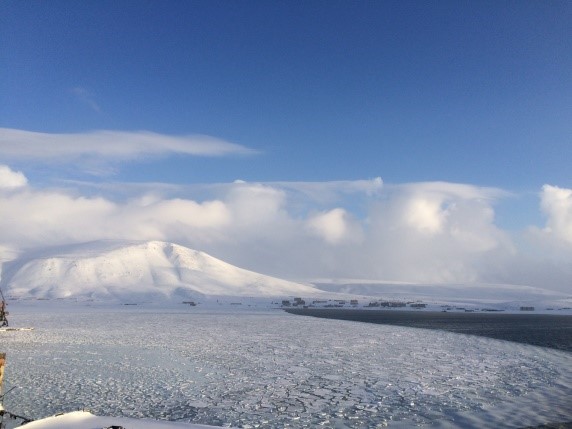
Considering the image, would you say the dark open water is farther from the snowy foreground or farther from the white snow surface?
the white snow surface

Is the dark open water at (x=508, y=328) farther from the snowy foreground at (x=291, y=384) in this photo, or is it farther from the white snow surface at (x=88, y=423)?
the white snow surface at (x=88, y=423)

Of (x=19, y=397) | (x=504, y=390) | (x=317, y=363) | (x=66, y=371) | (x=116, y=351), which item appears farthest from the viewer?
(x=116, y=351)

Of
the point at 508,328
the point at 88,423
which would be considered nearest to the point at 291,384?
the point at 88,423

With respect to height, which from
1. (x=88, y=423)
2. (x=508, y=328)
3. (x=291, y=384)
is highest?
(x=508, y=328)

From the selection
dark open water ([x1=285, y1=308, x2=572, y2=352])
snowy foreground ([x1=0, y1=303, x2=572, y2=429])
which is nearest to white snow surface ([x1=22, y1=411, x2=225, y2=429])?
snowy foreground ([x1=0, y1=303, x2=572, y2=429])

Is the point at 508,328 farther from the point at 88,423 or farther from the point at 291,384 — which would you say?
the point at 88,423

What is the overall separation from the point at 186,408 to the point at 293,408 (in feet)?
15.2

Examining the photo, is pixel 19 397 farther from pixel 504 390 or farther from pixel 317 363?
pixel 504 390

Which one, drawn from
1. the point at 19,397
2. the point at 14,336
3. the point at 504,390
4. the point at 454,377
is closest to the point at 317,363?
the point at 454,377

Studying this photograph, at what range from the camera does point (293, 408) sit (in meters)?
21.1

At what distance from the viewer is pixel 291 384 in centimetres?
2662

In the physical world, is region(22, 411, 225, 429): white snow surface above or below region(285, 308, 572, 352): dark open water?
below

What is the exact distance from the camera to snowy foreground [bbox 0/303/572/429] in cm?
1994

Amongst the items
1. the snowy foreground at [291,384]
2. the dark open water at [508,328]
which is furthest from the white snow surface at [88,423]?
the dark open water at [508,328]
